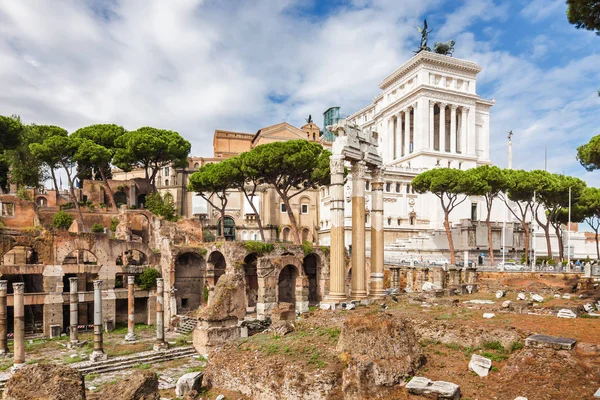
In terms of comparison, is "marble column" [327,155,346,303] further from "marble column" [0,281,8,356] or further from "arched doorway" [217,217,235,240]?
"arched doorway" [217,217,235,240]

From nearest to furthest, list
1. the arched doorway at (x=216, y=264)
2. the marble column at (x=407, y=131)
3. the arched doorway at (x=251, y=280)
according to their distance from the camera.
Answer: the arched doorway at (x=216, y=264), the arched doorway at (x=251, y=280), the marble column at (x=407, y=131)

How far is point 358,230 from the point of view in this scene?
15266 millimetres

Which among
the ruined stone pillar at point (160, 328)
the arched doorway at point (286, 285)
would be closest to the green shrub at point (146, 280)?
the ruined stone pillar at point (160, 328)

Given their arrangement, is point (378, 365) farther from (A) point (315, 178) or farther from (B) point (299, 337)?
(A) point (315, 178)

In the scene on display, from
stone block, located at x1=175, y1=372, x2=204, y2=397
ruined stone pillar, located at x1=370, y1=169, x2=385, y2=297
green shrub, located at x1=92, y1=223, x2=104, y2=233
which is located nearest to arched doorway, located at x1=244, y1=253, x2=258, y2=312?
green shrub, located at x1=92, y1=223, x2=104, y2=233

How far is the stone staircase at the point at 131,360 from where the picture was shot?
15844 mm

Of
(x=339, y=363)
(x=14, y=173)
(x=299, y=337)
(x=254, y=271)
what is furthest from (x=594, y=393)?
(x=14, y=173)

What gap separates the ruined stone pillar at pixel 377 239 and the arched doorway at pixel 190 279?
613 inches

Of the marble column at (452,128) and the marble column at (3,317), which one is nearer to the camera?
the marble column at (3,317)

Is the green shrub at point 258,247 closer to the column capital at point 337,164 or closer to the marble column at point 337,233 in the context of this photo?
the marble column at point 337,233

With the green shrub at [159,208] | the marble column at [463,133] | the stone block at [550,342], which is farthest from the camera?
the marble column at [463,133]

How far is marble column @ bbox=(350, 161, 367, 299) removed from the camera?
49.9ft

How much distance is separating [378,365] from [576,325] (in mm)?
5843

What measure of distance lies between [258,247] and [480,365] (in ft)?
67.6
